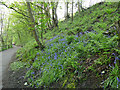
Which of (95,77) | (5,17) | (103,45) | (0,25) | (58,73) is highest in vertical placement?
(5,17)

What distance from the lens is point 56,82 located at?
3467 mm

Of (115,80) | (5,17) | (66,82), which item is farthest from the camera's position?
(5,17)

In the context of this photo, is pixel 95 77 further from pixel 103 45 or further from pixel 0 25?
pixel 0 25

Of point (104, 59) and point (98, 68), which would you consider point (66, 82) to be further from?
point (104, 59)

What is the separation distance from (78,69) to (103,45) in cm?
135

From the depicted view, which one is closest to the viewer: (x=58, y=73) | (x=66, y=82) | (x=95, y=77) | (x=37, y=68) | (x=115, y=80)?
(x=115, y=80)

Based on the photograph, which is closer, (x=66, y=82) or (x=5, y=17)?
(x=66, y=82)

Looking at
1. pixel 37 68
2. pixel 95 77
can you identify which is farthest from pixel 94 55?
pixel 37 68

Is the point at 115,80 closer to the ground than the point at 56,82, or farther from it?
farther from it

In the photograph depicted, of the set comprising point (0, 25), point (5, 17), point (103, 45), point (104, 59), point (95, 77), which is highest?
point (5, 17)

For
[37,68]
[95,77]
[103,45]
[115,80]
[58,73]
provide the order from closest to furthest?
[115,80] < [95,77] < [103,45] < [58,73] < [37,68]

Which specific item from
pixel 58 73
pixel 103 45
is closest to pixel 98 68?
pixel 103 45

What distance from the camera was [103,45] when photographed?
3445 millimetres

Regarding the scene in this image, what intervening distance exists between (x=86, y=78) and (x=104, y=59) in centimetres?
88
